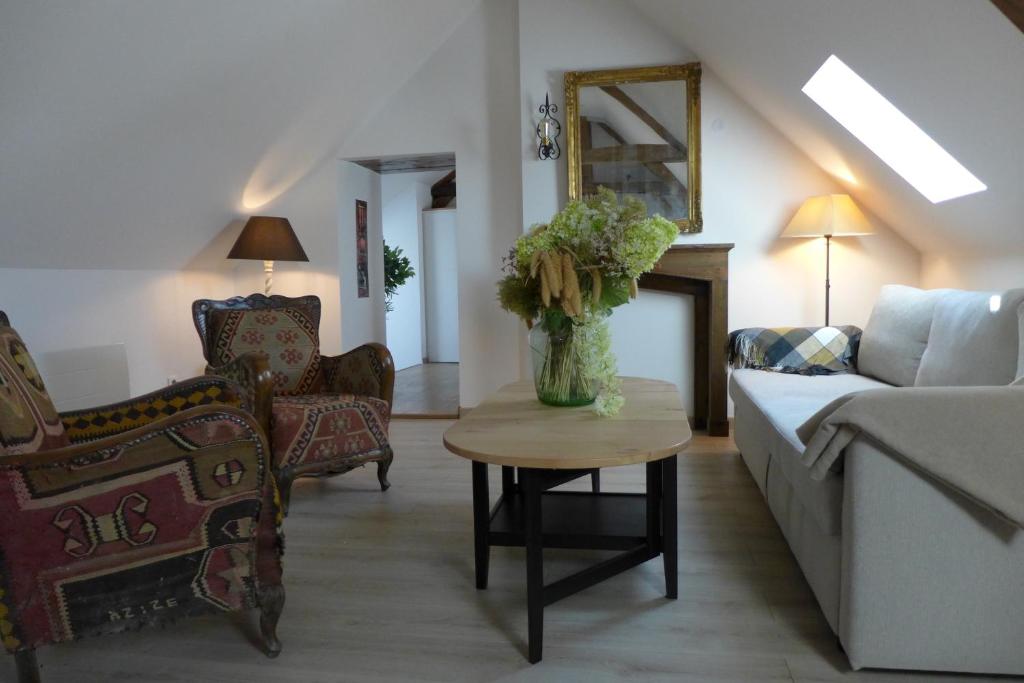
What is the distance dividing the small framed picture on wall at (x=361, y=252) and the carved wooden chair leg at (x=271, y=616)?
3.38m

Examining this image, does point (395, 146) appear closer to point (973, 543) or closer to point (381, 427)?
point (381, 427)

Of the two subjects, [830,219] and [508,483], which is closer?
[508,483]

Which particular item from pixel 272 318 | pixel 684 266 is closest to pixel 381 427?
pixel 272 318

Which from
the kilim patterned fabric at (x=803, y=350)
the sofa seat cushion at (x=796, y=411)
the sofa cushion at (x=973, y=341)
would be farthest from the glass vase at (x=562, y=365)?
the kilim patterned fabric at (x=803, y=350)

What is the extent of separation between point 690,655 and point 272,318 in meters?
2.41

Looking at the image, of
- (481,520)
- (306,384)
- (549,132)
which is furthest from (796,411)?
(549,132)

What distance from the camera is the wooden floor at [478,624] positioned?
160 cm

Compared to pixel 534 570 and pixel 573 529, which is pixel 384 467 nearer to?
pixel 573 529

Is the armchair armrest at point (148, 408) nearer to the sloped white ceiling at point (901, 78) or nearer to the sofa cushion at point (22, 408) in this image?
the sofa cushion at point (22, 408)

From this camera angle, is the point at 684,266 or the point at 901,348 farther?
the point at 684,266

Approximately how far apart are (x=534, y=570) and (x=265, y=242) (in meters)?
3.08

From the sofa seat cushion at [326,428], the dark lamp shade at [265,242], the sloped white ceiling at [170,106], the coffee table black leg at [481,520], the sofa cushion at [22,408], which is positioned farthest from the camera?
the dark lamp shade at [265,242]

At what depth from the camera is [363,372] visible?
3082 millimetres

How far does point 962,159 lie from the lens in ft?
8.10
